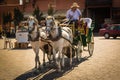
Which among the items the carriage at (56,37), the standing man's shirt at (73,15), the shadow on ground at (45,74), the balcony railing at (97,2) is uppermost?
the balcony railing at (97,2)

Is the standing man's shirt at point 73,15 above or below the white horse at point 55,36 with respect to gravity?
above

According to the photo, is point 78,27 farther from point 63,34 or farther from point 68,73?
point 68,73

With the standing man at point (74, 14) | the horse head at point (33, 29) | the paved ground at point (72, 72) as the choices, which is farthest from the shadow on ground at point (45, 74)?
the standing man at point (74, 14)

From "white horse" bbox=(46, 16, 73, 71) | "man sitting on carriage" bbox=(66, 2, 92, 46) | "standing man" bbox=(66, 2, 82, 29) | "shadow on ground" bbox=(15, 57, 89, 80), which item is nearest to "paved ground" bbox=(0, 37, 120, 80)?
"shadow on ground" bbox=(15, 57, 89, 80)

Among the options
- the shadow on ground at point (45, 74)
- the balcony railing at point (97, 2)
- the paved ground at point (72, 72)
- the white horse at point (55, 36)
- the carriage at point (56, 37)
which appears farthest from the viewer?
the balcony railing at point (97, 2)

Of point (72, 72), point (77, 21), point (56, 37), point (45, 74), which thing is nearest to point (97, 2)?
point (77, 21)

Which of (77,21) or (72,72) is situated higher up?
(77,21)

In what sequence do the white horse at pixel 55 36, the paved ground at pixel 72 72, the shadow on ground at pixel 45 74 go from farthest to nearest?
the white horse at pixel 55 36
the shadow on ground at pixel 45 74
the paved ground at pixel 72 72

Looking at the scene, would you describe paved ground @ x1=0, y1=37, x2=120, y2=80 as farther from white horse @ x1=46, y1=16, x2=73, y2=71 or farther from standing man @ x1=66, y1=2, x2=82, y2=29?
standing man @ x1=66, y1=2, x2=82, y2=29

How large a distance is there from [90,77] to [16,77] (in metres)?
2.70

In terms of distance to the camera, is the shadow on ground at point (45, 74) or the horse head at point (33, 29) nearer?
the shadow on ground at point (45, 74)

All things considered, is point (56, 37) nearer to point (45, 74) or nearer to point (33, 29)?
point (33, 29)

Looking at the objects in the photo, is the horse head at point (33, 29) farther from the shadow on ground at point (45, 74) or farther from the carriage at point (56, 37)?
the shadow on ground at point (45, 74)

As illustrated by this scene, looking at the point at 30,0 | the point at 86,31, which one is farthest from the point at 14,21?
the point at 86,31
